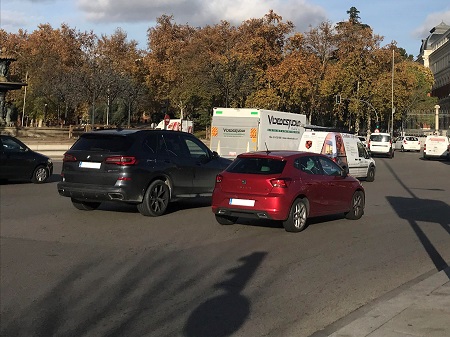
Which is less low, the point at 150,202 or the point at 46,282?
the point at 150,202

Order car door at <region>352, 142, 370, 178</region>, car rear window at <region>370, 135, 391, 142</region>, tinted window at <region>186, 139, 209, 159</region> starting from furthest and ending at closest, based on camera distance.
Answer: car rear window at <region>370, 135, 391, 142</region>, car door at <region>352, 142, 370, 178</region>, tinted window at <region>186, 139, 209, 159</region>

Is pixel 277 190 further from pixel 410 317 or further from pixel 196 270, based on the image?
pixel 410 317

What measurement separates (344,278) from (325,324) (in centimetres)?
184

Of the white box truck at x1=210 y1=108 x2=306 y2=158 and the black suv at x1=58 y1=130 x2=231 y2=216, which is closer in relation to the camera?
the black suv at x1=58 y1=130 x2=231 y2=216

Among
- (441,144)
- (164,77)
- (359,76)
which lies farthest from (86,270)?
(164,77)

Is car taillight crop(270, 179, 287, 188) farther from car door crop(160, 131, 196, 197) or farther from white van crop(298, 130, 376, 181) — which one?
white van crop(298, 130, 376, 181)

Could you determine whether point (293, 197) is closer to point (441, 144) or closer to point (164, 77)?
point (441, 144)

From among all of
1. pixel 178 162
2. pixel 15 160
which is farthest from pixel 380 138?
pixel 178 162

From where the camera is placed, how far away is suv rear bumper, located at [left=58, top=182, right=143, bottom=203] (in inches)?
446

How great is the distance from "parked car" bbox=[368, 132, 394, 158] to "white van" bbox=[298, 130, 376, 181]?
23.9 metres

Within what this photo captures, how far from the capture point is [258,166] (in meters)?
10.6

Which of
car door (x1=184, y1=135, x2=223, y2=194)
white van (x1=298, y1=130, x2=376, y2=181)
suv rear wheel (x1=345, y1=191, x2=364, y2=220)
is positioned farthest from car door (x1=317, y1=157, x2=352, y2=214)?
white van (x1=298, y1=130, x2=376, y2=181)

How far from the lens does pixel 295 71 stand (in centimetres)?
6122

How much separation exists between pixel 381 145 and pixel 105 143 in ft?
124
